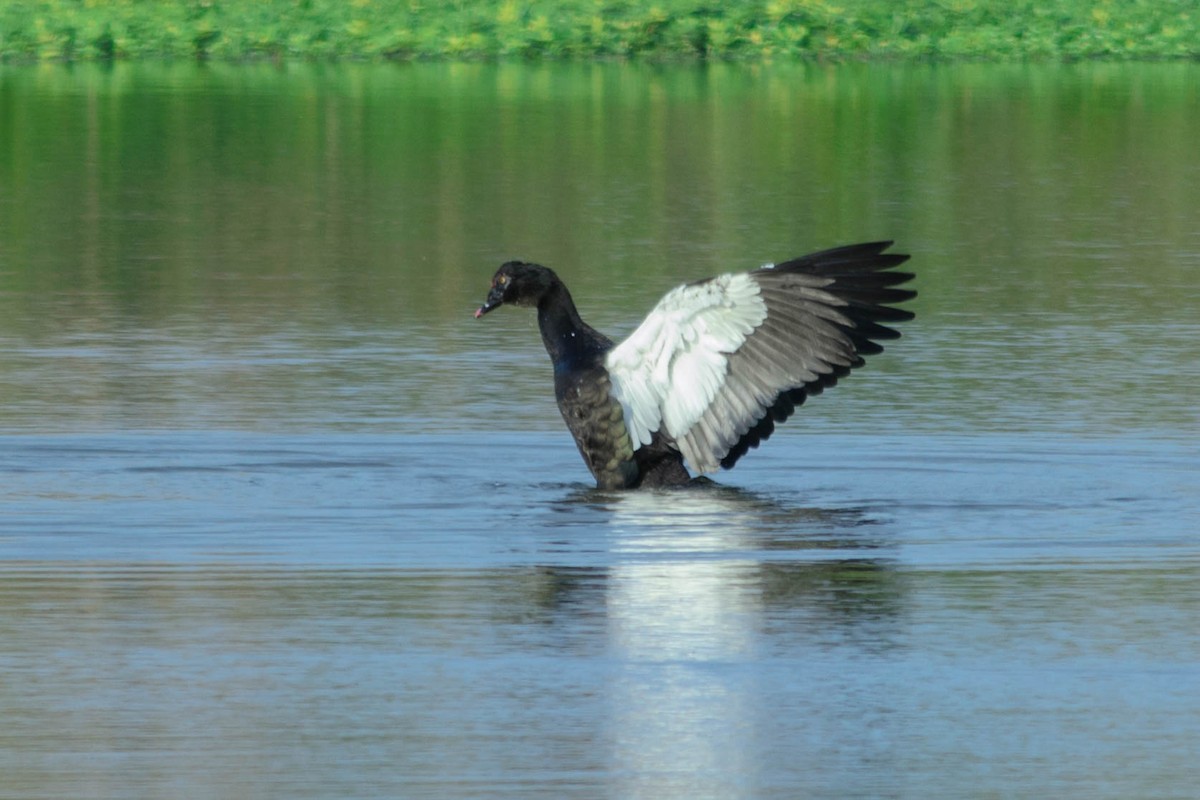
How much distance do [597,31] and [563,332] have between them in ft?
92.3

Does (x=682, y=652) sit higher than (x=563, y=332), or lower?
lower

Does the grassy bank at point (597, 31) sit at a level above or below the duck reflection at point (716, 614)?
below

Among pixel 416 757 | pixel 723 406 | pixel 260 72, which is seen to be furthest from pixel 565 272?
pixel 260 72

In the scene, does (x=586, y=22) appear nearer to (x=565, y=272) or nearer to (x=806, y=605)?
(x=565, y=272)

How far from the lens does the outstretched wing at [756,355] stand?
33.8 feet

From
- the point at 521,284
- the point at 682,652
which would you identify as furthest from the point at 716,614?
the point at 521,284

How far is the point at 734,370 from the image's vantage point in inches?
408

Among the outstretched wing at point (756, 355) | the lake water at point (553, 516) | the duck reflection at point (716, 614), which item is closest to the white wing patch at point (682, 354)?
the outstretched wing at point (756, 355)

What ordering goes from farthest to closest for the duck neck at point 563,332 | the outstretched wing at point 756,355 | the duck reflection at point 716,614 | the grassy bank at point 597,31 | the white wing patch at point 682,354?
1. the grassy bank at point 597,31
2. the duck neck at point 563,332
3. the outstretched wing at point 756,355
4. the white wing patch at point 682,354
5. the duck reflection at point 716,614

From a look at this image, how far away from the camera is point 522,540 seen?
9258 mm

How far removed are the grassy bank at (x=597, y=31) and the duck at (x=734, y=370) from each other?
92.4 ft

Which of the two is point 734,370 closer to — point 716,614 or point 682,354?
point 682,354

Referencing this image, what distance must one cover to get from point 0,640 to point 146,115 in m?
21.3

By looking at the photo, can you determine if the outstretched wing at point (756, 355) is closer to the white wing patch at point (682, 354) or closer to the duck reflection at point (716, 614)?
the white wing patch at point (682, 354)
